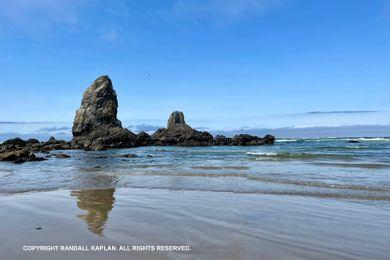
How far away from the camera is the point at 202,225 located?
6.62 m

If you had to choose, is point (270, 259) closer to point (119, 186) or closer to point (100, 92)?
point (119, 186)

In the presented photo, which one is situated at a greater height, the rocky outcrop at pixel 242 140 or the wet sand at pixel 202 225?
the rocky outcrop at pixel 242 140

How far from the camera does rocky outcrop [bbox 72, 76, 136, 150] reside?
158 ft

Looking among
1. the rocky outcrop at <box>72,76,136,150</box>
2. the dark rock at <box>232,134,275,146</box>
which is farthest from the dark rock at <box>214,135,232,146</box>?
the rocky outcrop at <box>72,76,136,150</box>

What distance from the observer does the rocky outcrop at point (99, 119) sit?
1898 inches

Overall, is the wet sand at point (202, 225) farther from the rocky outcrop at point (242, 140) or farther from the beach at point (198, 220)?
the rocky outcrop at point (242, 140)

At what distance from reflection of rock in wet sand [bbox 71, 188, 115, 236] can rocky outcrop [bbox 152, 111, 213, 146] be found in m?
40.9

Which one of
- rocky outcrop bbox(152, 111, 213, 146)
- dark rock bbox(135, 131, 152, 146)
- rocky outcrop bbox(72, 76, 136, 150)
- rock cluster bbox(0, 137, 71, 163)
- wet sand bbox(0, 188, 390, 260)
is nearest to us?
wet sand bbox(0, 188, 390, 260)

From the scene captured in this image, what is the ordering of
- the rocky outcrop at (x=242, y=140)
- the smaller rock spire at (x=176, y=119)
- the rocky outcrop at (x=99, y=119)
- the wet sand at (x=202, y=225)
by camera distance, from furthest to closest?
the smaller rock spire at (x=176, y=119)
the rocky outcrop at (x=242, y=140)
the rocky outcrop at (x=99, y=119)
the wet sand at (x=202, y=225)

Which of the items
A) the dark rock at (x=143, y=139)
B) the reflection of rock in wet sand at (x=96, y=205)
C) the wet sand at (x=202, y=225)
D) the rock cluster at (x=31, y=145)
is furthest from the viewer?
the dark rock at (x=143, y=139)

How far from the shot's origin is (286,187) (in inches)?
460

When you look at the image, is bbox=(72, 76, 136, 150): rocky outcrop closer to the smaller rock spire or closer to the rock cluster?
the rock cluster

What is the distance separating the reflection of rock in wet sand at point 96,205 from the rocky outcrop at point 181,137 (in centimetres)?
4087

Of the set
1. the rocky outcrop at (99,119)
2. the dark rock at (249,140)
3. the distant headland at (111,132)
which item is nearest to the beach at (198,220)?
the rocky outcrop at (99,119)
